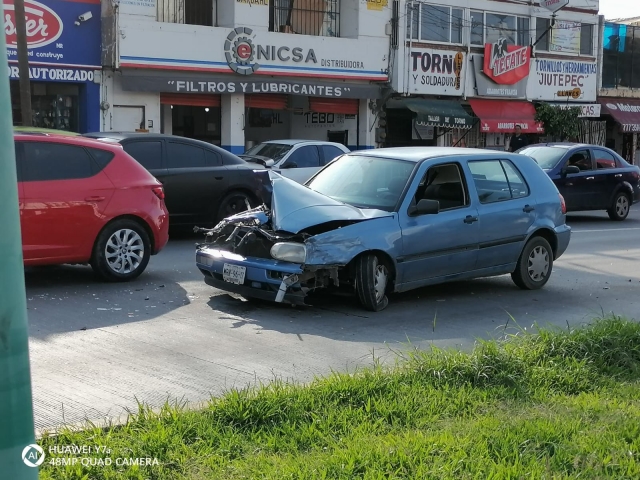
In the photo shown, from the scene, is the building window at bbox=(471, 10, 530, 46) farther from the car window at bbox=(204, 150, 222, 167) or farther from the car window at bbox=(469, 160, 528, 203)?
the car window at bbox=(469, 160, 528, 203)

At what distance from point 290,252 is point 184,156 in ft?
19.7

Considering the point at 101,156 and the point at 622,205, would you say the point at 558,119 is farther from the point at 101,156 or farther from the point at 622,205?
the point at 101,156

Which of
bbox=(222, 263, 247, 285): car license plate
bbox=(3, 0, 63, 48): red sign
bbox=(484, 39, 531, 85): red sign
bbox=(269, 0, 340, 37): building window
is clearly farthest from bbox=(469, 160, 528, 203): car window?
bbox=(484, 39, 531, 85): red sign

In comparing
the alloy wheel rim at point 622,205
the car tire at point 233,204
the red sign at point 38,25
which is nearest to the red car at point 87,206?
the car tire at point 233,204

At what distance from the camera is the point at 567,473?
183 inches

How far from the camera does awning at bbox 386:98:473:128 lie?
94.1 feet

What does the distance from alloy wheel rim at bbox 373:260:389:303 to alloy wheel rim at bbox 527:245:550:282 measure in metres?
2.38

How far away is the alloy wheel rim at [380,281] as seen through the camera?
8.87m

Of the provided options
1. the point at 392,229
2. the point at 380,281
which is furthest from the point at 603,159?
the point at 380,281

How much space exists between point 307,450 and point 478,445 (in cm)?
91

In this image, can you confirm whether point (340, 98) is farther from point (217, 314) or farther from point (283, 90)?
point (217, 314)

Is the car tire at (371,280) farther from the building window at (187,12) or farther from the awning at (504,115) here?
the awning at (504,115)

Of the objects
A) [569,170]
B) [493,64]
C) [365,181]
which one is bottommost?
[569,170]

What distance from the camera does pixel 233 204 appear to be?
14508 millimetres
